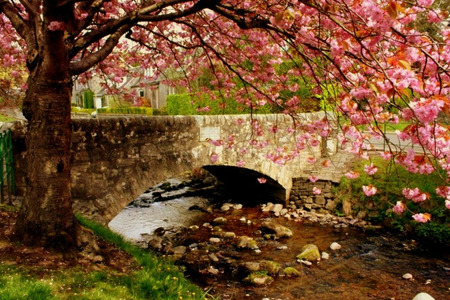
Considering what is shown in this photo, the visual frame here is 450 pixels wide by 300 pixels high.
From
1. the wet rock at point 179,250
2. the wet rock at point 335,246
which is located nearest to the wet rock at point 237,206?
the wet rock at point 179,250

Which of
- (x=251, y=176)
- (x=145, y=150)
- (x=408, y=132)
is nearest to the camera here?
(x=408, y=132)

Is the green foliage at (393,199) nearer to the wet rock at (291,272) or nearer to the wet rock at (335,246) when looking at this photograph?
the wet rock at (335,246)

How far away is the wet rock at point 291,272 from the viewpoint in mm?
6766

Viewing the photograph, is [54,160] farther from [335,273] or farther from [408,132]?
[335,273]

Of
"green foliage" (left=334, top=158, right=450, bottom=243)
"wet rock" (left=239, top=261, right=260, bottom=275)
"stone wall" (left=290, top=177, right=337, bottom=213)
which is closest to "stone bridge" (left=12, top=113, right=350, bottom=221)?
"wet rock" (left=239, top=261, right=260, bottom=275)

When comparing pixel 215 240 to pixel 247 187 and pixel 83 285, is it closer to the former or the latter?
pixel 247 187

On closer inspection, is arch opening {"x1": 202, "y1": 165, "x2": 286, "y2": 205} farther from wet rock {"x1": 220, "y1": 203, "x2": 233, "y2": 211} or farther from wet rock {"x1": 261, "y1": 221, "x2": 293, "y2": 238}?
wet rock {"x1": 261, "y1": 221, "x2": 293, "y2": 238}

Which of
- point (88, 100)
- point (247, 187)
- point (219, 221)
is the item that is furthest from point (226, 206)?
point (88, 100)

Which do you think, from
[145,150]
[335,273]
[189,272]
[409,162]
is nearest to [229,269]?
[189,272]

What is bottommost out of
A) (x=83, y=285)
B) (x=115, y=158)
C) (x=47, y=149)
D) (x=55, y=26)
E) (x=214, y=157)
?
(x=83, y=285)

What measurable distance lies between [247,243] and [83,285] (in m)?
5.00

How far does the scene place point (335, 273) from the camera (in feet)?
22.7

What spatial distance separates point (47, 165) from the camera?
3973mm

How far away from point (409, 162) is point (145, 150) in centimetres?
493
